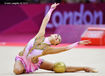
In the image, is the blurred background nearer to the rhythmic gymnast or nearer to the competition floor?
the competition floor

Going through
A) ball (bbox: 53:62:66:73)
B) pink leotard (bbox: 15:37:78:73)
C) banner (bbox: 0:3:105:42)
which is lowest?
ball (bbox: 53:62:66:73)

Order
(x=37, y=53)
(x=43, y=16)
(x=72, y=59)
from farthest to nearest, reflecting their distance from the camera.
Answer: (x=43, y=16)
(x=72, y=59)
(x=37, y=53)

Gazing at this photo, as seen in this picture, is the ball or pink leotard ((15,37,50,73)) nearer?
pink leotard ((15,37,50,73))

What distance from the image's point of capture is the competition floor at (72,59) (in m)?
5.98

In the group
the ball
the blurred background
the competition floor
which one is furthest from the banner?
the ball

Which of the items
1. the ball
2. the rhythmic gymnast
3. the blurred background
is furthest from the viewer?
the blurred background

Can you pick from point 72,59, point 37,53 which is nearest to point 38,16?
point 72,59

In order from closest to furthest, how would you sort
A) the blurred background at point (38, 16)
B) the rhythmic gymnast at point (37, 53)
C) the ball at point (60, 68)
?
the rhythmic gymnast at point (37, 53)
the ball at point (60, 68)
the blurred background at point (38, 16)

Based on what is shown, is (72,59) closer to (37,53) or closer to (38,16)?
(37,53)

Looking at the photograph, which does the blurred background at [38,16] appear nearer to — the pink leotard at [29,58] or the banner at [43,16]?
the banner at [43,16]

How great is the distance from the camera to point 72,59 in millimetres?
7723

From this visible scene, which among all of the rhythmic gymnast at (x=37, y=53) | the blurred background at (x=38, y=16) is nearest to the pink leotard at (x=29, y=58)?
the rhythmic gymnast at (x=37, y=53)

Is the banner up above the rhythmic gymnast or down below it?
above

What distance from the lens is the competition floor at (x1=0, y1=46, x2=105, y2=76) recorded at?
19.6 feet
